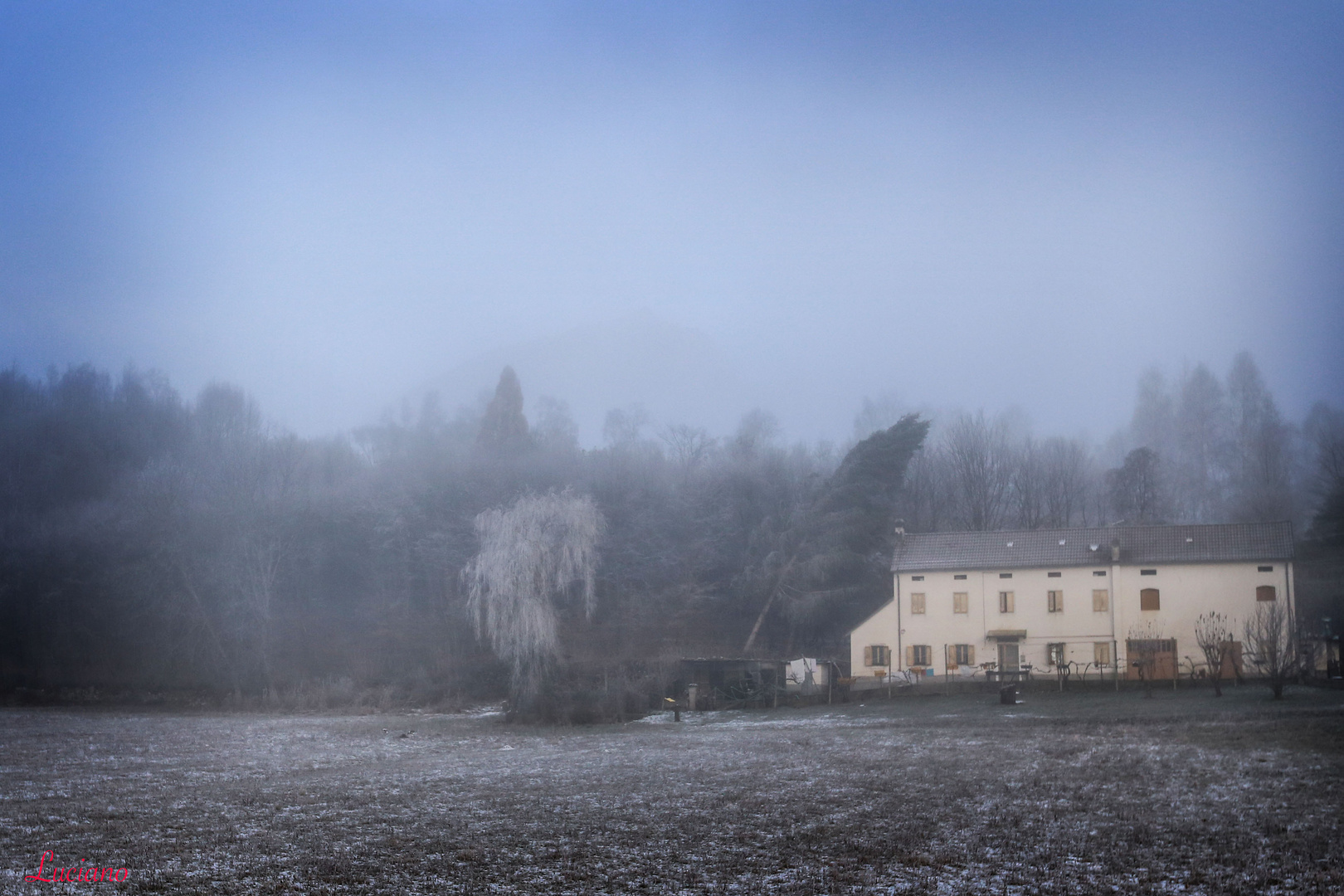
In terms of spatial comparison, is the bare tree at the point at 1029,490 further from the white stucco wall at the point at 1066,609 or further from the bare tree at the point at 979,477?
the white stucco wall at the point at 1066,609

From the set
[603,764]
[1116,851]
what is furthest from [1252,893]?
[603,764]

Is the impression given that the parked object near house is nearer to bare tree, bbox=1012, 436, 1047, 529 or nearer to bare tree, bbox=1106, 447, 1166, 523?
bare tree, bbox=1012, 436, 1047, 529

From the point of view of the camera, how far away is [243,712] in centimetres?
4459

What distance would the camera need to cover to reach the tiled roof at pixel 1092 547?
42.9m

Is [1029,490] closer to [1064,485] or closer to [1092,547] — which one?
[1064,485]

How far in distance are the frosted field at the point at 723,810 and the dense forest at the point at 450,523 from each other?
20680 millimetres

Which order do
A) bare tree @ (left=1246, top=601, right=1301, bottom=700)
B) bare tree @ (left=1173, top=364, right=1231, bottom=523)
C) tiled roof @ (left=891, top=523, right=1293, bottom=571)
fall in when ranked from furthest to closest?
bare tree @ (left=1173, top=364, right=1231, bottom=523)
tiled roof @ (left=891, top=523, right=1293, bottom=571)
bare tree @ (left=1246, top=601, right=1301, bottom=700)

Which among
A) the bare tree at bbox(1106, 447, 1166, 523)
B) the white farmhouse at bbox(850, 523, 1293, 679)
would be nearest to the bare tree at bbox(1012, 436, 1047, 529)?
the bare tree at bbox(1106, 447, 1166, 523)

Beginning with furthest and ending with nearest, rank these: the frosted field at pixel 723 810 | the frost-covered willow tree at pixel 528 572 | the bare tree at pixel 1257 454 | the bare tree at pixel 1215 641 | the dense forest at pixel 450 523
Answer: the bare tree at pixel 1257 454 < the dense forest at pixel 450 523 < the frost-covered willow tree at pixel 528 572 < the bare tree at pixel 1215 641 < the frosted field at pixel 723 810

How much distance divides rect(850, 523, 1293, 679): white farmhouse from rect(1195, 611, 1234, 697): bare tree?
2.51ft

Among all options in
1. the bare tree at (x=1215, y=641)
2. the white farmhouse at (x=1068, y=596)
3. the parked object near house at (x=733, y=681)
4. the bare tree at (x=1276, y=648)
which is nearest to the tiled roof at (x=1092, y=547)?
the white farmhouse at (x=1068, y=596)

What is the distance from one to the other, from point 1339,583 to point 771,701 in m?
29.6

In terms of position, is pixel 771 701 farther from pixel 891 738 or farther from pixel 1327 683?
pixel 1327 683

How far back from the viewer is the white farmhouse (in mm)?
42531
